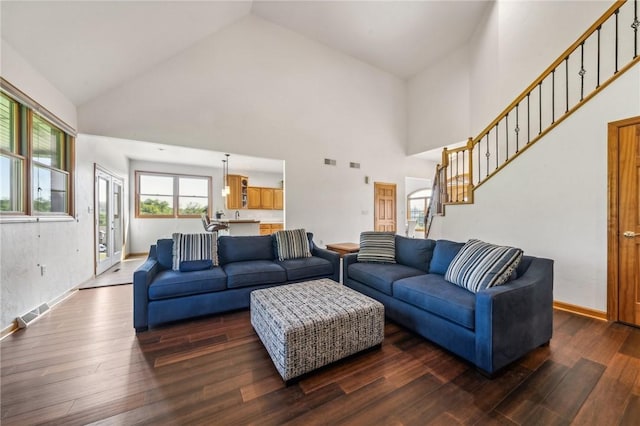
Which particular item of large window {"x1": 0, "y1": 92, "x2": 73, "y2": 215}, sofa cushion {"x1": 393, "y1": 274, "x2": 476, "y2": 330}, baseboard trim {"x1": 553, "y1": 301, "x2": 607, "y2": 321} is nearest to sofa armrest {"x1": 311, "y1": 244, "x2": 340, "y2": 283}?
sofa cushion {"x1": 393, "y1": 274, "x2": 476, "y2": 330}

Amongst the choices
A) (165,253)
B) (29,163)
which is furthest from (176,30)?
(165,253)

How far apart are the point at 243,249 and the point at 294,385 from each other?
212 cm

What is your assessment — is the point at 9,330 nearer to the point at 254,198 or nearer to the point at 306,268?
the point at 306,268

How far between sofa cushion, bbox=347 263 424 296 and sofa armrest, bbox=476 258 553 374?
95 centimetres

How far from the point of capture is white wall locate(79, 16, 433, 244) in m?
4.29

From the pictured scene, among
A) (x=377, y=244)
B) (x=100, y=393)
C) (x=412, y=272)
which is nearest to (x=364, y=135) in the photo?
(x=377, y=244)

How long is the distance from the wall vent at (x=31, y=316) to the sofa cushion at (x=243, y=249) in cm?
191

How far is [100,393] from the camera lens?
5.28 feet

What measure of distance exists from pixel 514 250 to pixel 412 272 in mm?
1005

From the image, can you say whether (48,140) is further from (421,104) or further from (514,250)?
(421,104)

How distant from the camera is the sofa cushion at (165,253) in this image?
304 centimetres

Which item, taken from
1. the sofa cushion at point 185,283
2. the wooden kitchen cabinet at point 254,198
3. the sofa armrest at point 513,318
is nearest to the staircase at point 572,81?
the sofa armrest at point 513,318

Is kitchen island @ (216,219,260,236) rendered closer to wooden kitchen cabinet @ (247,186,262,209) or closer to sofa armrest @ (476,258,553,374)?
wooden kitchen cabinet @ (247,186,262,209)

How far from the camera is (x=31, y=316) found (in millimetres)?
2662
